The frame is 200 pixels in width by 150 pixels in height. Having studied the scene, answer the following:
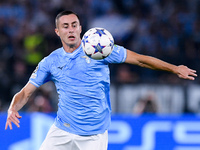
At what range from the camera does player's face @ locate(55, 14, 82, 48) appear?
5.94m

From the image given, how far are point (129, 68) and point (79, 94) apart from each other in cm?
576

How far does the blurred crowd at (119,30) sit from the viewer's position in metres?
11.7

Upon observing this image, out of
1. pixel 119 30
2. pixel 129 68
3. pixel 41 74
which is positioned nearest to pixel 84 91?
pixel 41 74

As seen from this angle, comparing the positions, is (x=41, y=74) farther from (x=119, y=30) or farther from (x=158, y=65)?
(x=119, y=30)

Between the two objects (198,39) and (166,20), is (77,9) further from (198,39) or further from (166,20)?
(198,39)

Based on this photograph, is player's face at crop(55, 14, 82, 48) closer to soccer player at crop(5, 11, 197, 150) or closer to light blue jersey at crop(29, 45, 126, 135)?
soccer player at crop(5, 11, 197, 150)

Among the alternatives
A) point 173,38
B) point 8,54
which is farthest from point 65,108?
point 173,38

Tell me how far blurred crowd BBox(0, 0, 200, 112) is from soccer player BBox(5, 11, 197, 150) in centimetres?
523

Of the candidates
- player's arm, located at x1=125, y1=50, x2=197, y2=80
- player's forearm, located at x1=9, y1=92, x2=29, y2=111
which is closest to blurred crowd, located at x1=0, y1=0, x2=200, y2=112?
player's forearm, located at x1=9, y1=92, x2=29, y2=111

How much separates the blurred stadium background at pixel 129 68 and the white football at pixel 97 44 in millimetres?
3740

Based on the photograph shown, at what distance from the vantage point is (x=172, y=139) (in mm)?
9227

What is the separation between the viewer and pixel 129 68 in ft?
38.0

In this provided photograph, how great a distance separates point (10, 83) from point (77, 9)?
4.14m

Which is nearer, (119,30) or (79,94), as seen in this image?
(79,94)
